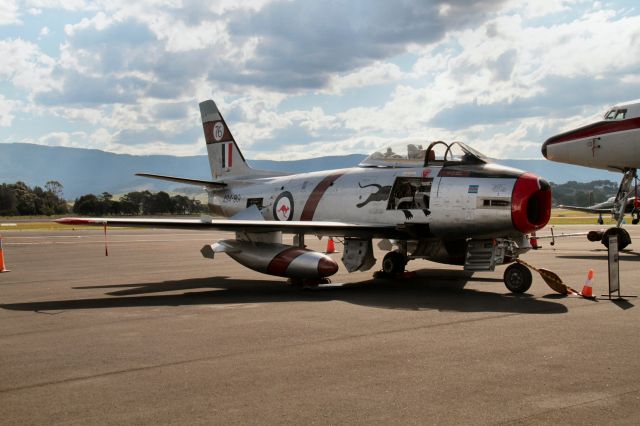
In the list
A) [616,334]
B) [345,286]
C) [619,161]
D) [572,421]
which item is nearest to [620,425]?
[572,421]

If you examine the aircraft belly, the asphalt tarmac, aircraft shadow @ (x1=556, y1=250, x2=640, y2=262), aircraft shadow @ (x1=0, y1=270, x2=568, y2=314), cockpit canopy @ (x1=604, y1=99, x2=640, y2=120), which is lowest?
aircraft shadow @ (x1=556, y1=250, x2=640, y2=262)

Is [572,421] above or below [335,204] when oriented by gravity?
below

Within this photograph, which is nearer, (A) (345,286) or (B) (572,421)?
(B) (572,421)

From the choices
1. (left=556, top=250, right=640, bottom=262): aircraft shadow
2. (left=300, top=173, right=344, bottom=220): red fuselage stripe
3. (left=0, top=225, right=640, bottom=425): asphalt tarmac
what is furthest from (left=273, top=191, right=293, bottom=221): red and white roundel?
(left=556, top=250, right=640, bottom=262): aircraft shadow

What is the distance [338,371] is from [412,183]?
7856 millimetres

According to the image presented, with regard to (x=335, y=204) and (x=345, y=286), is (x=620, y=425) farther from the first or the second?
(x=335, y=204)

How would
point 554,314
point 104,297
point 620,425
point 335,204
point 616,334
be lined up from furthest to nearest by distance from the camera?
point 335,204, point 104,297, point 554,314, point 616,334, point 620,425

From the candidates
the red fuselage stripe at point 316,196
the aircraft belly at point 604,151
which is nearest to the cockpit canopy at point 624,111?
the aircraft belly at point 604,151

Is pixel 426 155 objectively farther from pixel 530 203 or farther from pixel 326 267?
pixel 326 267

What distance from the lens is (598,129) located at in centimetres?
2064

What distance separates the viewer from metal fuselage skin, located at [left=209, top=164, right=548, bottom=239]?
11797mm

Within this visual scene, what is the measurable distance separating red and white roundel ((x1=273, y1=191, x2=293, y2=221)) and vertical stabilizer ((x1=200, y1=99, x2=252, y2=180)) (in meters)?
3.57

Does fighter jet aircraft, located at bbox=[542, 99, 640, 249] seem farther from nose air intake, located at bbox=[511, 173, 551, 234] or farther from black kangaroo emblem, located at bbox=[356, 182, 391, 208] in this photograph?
black kangaroo emblem, located at bbox=[356, 182, 391, 208]

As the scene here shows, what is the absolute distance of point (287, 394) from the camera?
5.18 metres
